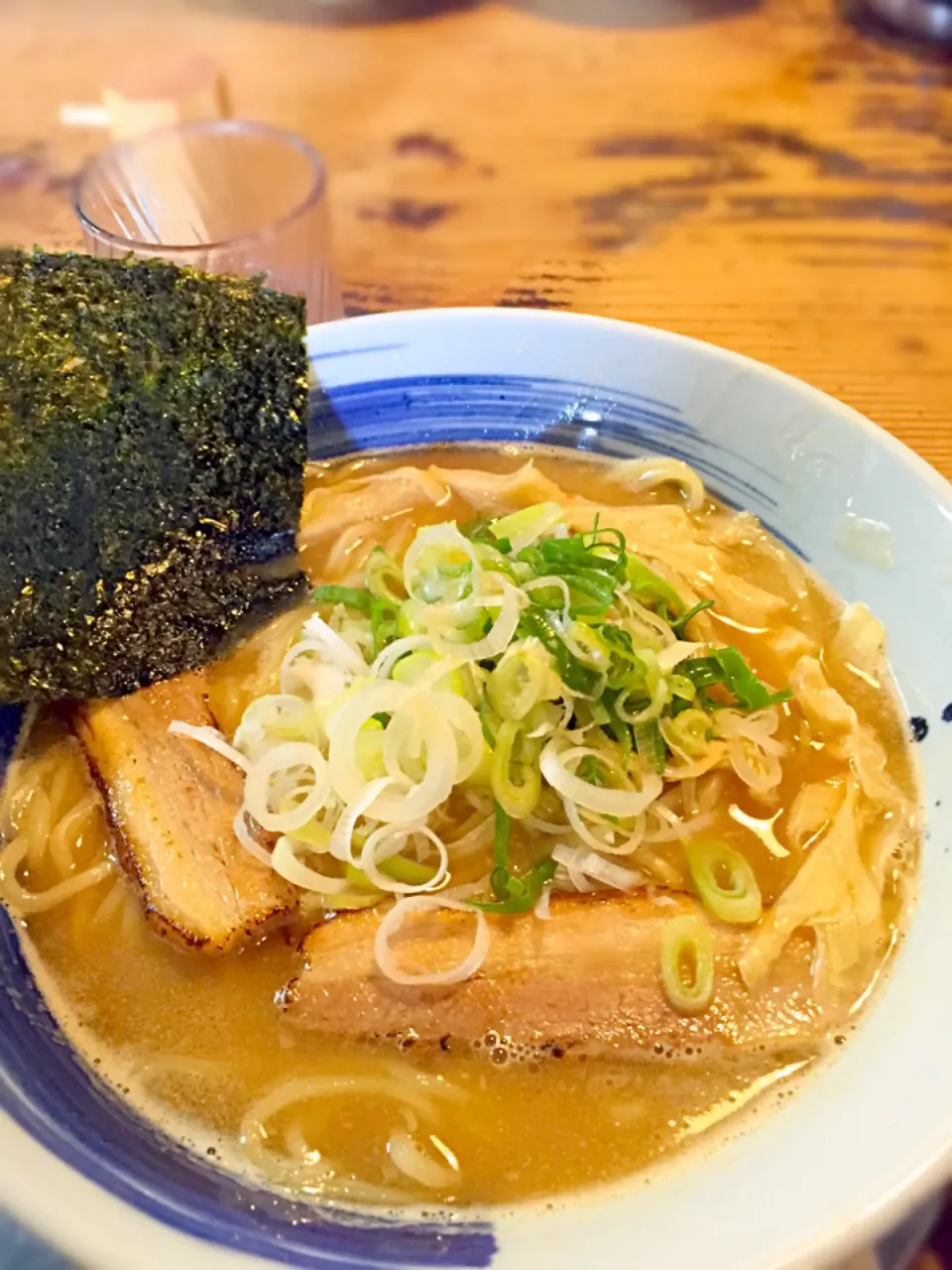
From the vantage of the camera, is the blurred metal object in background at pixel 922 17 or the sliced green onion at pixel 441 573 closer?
the sliced green onion at pixel 441 573

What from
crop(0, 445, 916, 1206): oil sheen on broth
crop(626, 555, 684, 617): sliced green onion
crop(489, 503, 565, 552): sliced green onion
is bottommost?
crop(0, 445, 916, 1206): oil sheen on broth

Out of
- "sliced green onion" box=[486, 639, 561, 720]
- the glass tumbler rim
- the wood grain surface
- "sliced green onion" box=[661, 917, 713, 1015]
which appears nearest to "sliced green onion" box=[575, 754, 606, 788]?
"sliced green onion" box=[486, 639, 561, 720]

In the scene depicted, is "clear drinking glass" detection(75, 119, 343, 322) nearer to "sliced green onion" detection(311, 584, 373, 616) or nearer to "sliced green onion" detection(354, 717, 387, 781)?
"sliced green onion" detection(311, 584, 373, 616)

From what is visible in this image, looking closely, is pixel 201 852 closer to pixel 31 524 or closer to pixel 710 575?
pixel 31 524

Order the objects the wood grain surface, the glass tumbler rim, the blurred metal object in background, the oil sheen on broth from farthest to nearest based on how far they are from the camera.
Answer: the blurred metal object in background
the wood grain surface
the glass tumbler rim
the oil sheen on broth

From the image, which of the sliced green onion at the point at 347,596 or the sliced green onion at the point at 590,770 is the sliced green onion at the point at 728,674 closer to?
the sliced green onion at the point at 590,770

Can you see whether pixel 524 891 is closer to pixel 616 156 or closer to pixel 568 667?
pixel 568 667

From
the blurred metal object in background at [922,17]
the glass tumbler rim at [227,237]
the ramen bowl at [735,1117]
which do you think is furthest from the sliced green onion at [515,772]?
the blurred metal object in background at [922,17]

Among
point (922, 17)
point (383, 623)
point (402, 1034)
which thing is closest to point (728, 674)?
point (383, 623)
